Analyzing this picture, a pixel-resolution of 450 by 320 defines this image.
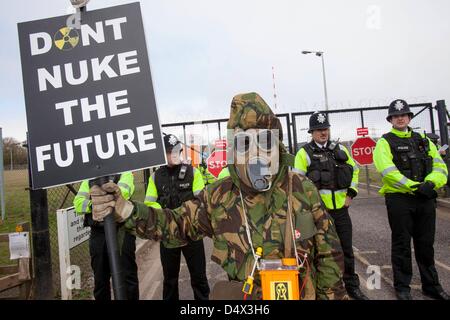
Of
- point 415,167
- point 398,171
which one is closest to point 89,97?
point 398,171

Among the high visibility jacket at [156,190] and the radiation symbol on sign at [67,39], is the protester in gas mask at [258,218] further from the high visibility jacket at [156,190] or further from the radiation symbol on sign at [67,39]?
the high visibility jacket at [156,190]

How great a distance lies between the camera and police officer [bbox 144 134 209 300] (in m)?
3.18

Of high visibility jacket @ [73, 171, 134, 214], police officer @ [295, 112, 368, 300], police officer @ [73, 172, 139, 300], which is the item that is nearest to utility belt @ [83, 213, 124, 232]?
police officer @ [73, 172, 139, 300]

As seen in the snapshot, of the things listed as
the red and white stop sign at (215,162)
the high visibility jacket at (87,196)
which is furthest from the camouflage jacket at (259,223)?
the red and white stop sign at (215,162)

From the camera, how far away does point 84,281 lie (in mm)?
4074

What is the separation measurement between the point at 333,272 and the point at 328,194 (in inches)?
80.2

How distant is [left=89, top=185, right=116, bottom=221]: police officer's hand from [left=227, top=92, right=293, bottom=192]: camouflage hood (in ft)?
2.18

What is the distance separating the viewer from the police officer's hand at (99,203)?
4.54 ft

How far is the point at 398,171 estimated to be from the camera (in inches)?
124

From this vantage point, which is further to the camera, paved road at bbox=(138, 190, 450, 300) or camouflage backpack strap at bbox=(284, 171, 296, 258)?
paved road at bbox=(138, 190, 450, 300)

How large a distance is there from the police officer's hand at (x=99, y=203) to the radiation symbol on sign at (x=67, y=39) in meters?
0.70

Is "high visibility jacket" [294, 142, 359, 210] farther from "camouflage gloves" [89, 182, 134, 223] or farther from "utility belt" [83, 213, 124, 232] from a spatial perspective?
"camouflage gloves" [89, 182, 134, 223]

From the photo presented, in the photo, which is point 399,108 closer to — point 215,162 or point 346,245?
point 346,245
